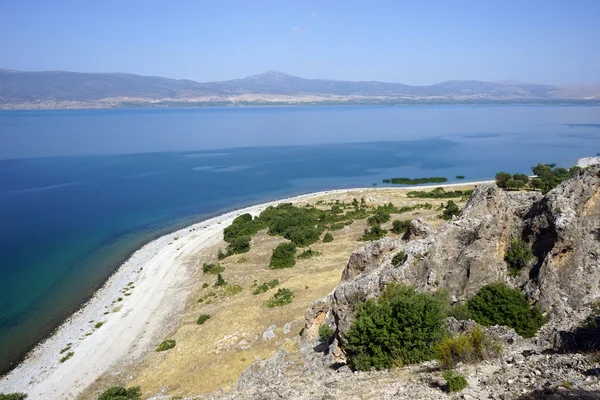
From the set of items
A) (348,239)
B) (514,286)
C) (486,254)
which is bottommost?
(348,239)

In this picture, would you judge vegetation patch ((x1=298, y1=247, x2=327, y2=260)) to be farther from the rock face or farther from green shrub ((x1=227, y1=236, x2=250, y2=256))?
the rock face

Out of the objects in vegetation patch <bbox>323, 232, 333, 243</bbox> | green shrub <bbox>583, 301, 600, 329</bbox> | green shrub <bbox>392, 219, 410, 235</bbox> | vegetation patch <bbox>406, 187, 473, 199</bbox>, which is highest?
green shrub <bbox>583, 301, 600, 329</bbox>

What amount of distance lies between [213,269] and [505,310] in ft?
117

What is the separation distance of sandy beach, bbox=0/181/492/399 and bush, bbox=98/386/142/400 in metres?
6.00

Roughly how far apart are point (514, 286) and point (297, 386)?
472 inches

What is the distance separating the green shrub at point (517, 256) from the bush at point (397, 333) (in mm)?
5838

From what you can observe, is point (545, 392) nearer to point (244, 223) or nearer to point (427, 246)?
point (427, 246)

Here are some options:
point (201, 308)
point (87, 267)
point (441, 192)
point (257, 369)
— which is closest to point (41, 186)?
point (87, 267)

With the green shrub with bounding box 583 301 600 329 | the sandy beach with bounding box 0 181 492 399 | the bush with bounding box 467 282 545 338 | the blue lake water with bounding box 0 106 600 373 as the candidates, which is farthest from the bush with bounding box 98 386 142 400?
the green shrub with bounding box 583 301 600 329

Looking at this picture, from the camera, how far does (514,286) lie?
66.7 ft

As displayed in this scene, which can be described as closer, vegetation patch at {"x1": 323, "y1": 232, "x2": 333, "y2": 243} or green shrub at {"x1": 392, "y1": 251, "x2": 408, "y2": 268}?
green shrub at {"x1": 392, "y1": 251, "x2": 408, "y2": 268}

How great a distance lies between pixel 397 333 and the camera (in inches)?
658

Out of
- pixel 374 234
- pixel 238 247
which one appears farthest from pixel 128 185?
pixel 374 234

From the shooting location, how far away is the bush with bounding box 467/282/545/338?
703 inches
